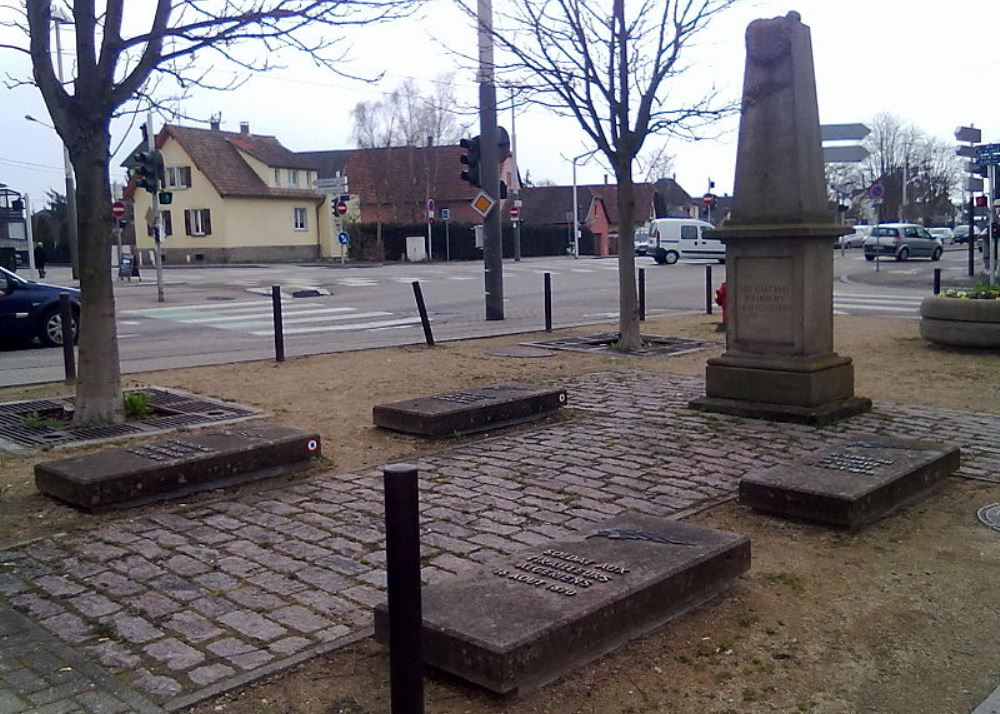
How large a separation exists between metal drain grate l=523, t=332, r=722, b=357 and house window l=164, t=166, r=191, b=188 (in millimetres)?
51960

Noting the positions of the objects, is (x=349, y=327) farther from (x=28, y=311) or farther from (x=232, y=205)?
(x=232, y=205)

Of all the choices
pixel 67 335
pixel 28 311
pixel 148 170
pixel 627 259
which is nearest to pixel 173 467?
pixel 67 335

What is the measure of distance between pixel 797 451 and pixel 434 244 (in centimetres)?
5775

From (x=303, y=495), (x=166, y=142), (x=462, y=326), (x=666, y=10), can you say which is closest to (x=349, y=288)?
(x=462, y=326)

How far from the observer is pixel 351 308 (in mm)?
23672

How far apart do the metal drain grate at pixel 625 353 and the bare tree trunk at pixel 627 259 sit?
0.80 feet

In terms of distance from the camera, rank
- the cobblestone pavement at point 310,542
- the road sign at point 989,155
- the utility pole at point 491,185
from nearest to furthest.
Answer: the cobblestone pavement at point 310,542 → the utility pole at point 491,185 → the road sign at point 989,155

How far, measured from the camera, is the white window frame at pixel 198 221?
2421 inches

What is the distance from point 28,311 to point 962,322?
14.2 meters

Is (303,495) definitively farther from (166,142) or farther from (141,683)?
(166,142)

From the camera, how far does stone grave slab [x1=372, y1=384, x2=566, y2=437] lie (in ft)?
26.1

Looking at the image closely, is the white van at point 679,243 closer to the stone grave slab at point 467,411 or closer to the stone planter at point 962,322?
the stone planter at point 962,322

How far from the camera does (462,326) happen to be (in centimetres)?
1909

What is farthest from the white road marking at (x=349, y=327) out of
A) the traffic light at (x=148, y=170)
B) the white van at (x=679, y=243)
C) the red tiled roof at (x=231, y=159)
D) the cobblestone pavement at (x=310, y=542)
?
the red tiled roof at (x=231, y=159)
